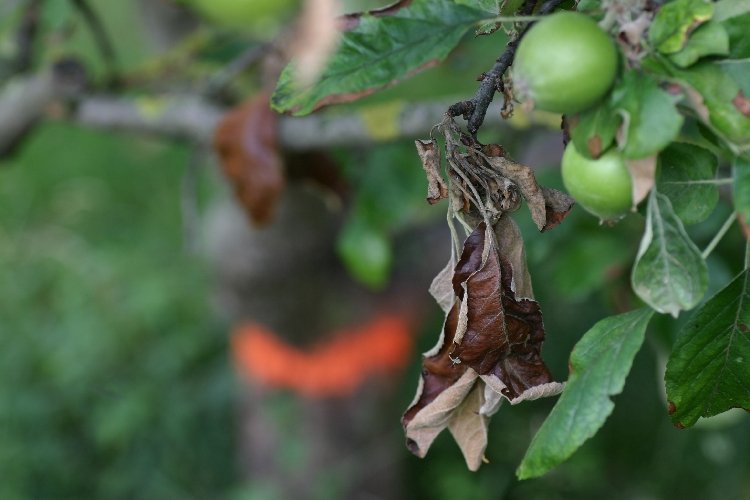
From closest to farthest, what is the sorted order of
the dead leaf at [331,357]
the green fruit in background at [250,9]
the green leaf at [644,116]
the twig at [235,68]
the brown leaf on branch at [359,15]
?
the green leaf at [644,116] < the brown leaf on branch at [359,15] < the green fruit in background at [250,9] < the twig at [235,68] < the dead leaf at [331,357]

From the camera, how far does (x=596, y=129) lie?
55 centimetres

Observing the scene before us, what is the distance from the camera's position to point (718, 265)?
52.9 inches

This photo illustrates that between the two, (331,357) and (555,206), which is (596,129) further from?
(331,357)

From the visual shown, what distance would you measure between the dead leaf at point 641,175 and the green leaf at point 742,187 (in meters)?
0.05

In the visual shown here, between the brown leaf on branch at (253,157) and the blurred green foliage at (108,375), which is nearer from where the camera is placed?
the brown leaf on branch at (253,157)

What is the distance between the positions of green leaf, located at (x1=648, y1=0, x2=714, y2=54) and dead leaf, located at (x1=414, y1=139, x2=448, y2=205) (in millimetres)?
160

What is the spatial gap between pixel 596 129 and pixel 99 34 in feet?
4.23

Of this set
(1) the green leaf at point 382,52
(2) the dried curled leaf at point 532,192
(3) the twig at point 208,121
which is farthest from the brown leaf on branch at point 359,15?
(3) the twig at point 208,121

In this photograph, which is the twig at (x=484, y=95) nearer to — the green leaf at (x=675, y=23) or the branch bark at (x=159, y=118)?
the green leaf at (x=675, y=23)

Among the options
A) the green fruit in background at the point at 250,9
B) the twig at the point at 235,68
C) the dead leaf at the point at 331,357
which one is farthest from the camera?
the dead leaf at the point at 331,357

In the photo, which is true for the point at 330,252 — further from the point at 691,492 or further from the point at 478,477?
the point at 691,492

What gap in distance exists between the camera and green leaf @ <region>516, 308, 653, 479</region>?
59cm

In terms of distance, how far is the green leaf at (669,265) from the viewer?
1.88 feet

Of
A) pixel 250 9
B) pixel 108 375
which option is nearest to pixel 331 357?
pixel 108 375
